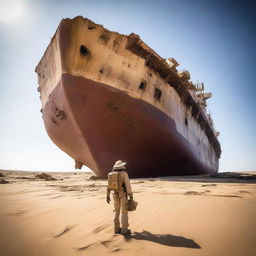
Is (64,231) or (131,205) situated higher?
(131,205)

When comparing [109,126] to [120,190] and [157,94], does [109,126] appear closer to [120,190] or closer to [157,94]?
[157,94]

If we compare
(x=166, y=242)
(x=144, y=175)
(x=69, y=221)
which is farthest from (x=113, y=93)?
(x=166, y=242)

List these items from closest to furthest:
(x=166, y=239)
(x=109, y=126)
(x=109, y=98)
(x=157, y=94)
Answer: (x=166, y=239)
(x=109, y=98)
(x=109, y=126)
(x=157, y=94)

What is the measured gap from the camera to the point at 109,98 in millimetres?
7383

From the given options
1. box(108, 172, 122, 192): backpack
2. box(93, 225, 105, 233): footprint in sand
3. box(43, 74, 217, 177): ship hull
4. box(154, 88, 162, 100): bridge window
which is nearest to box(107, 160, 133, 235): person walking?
box(108, 172, 122, 192): backpack

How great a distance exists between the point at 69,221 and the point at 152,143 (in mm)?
6321

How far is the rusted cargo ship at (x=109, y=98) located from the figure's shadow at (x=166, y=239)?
579cm

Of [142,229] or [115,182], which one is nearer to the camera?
[142,229]

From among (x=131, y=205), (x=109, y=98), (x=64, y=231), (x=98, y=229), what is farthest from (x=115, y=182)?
(x=109, y=98)

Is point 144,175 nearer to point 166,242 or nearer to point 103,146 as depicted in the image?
point 103,146

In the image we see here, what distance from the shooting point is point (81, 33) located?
7059mm

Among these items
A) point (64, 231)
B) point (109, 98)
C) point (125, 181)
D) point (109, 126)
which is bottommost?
point (64, 231)

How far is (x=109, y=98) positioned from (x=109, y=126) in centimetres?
111

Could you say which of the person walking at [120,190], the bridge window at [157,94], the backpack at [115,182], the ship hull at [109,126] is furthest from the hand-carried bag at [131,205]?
the bridge window at [157,94]
